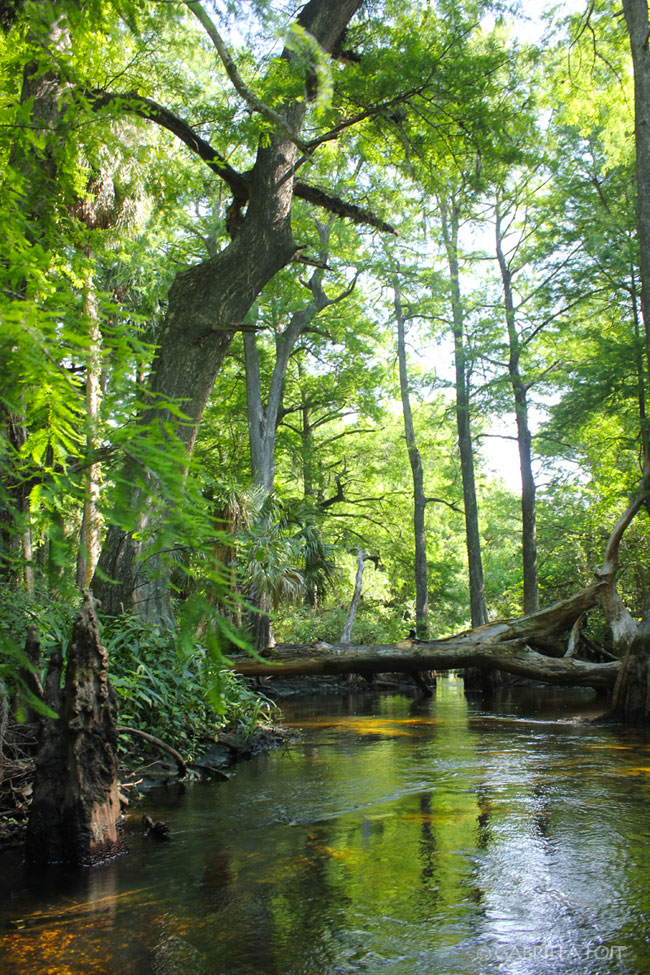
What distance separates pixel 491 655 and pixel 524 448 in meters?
11.2

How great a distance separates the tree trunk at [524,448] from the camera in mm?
19453

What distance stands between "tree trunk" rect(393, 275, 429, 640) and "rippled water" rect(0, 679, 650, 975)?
16389 mm

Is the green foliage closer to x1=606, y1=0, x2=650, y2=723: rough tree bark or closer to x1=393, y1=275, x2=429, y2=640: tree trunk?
x1=606, y1=0, x2=650, y2=723: rough tree bark

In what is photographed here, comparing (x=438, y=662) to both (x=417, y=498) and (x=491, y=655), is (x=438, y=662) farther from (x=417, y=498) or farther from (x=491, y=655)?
(x=417, y=498)

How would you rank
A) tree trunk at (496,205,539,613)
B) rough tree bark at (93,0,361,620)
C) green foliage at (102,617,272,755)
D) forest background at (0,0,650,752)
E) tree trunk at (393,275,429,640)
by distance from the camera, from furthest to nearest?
1. tree trunk at (393,275,429,640)
2. tree trunk at (496,205,539,613)
3. rough tree bark at (93,0,361,620)
4. green foliage at (102,617,272,755)
5. forest background at (0,0,650,752)

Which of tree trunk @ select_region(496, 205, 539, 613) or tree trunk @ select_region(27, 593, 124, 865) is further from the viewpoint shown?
tree trunk @ select_region(496, 205, 539, 613)

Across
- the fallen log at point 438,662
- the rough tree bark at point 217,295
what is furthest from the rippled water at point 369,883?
the fallen log at point 438,662

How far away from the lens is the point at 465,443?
22.3 meters

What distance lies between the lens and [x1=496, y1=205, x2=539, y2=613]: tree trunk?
63.8 feet

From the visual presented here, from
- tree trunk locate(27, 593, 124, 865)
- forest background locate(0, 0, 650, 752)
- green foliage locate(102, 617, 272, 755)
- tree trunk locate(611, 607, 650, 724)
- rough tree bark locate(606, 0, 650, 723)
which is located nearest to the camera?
forest background locate(0, 0, 650, 752)

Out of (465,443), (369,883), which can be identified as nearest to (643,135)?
(369,883)

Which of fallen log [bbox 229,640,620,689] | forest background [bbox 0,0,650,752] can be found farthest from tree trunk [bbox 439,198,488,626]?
fallen log [bbox 229,640,620,689]

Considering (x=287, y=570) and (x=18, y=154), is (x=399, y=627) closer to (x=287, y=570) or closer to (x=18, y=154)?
(x=287, y=570)

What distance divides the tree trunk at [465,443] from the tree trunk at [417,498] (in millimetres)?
1885
